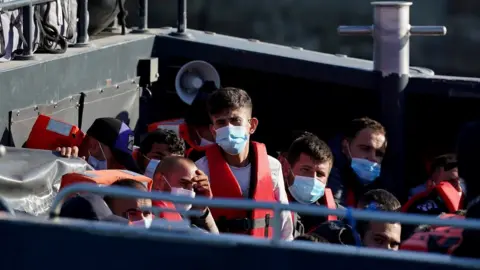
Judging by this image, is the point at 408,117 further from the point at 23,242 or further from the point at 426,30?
the point at 23,242

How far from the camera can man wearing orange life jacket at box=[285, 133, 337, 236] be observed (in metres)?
5.90

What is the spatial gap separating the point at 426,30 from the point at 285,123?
1.20 meters

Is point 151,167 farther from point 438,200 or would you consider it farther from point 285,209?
point 285,209

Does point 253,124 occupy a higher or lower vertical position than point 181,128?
higher

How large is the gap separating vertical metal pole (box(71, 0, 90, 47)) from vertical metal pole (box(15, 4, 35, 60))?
0.56m

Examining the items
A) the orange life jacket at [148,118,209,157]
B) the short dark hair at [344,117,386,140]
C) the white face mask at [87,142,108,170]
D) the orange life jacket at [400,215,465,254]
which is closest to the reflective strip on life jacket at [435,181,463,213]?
the short dark hair at [344,117,386,140]

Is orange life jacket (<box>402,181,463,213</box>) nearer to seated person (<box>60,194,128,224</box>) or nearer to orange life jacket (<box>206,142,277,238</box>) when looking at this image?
orange life jacket (<box>206,142,277,238</box>)

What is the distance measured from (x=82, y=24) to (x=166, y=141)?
1135mm

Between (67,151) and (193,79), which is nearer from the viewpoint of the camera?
(67,151)

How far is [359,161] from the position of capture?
21.8 ft

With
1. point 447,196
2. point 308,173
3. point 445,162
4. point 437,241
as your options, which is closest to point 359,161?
point 445,162

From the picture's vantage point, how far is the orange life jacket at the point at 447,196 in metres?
6.23

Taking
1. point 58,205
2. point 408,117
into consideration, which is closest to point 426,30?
point 408,117

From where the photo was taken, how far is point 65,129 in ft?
20.9
